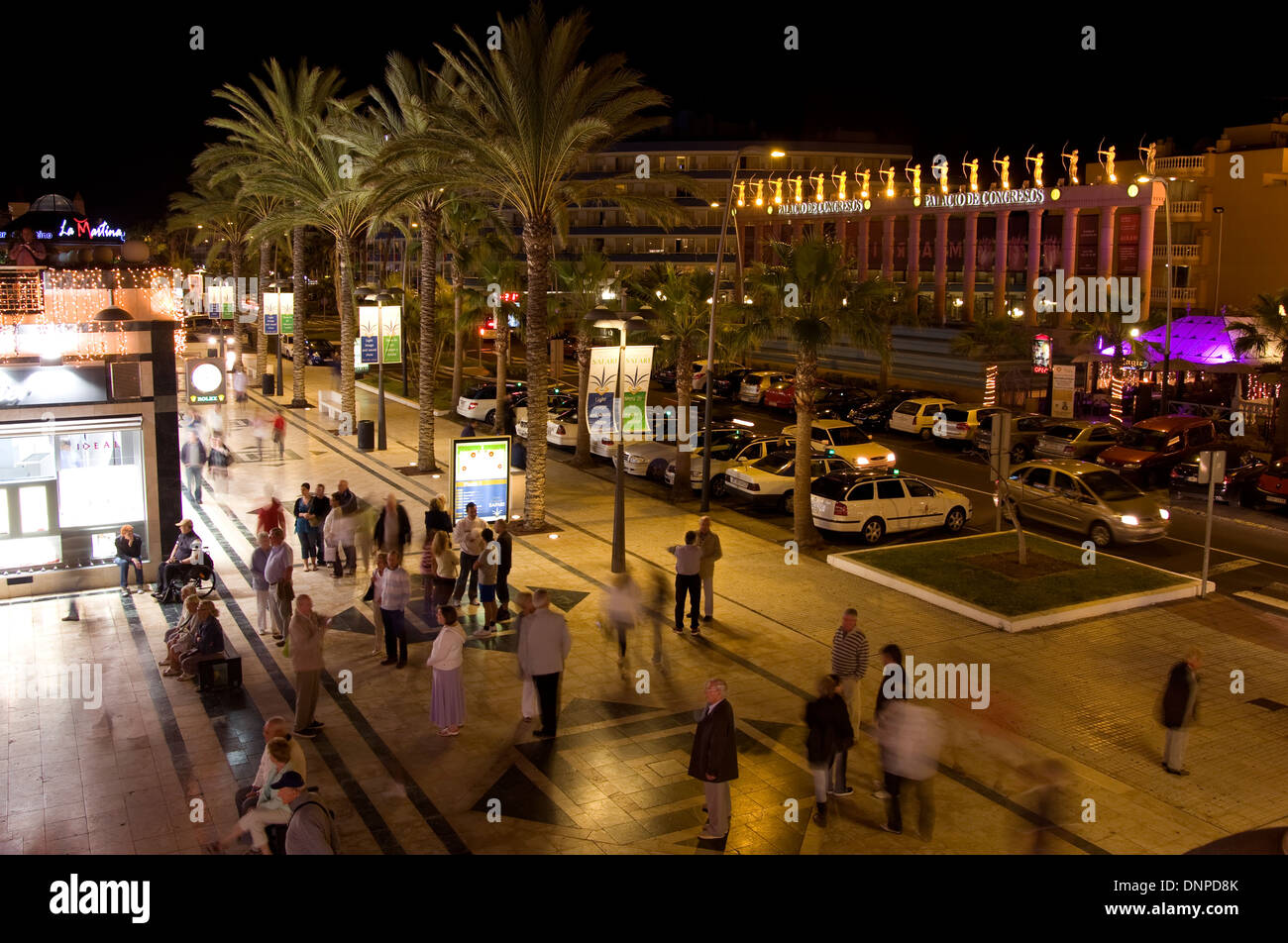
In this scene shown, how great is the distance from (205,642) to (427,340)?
17.0 metres

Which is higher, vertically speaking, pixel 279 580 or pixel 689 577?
pixel 279 580

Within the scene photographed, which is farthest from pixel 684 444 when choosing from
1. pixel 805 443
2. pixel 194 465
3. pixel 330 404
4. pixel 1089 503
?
pixel 330 404

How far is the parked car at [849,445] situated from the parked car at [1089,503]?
470 cm

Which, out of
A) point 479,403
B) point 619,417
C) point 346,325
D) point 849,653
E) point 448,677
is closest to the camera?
point 849,653

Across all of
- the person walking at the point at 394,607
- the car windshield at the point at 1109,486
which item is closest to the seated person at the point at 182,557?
the person walking at the point at 394,607

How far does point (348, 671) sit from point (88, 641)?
4.27 meters

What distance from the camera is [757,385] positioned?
46375mm

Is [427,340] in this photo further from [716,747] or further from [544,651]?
[716,747]

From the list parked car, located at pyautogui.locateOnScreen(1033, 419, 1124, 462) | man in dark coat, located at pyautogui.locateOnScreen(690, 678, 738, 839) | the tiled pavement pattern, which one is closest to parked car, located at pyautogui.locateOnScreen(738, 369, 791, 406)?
parked car, located at pyautogui.locateOnScreen(1033, 419, 1124, 462)

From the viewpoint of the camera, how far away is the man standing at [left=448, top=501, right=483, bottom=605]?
17547 mm

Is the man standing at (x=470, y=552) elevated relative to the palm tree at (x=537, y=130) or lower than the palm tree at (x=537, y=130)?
lower

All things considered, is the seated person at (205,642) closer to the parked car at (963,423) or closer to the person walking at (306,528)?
the person walking at (306,528)

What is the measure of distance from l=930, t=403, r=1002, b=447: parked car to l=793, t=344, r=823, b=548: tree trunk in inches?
593

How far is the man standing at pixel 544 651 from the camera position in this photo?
12.6 meters
